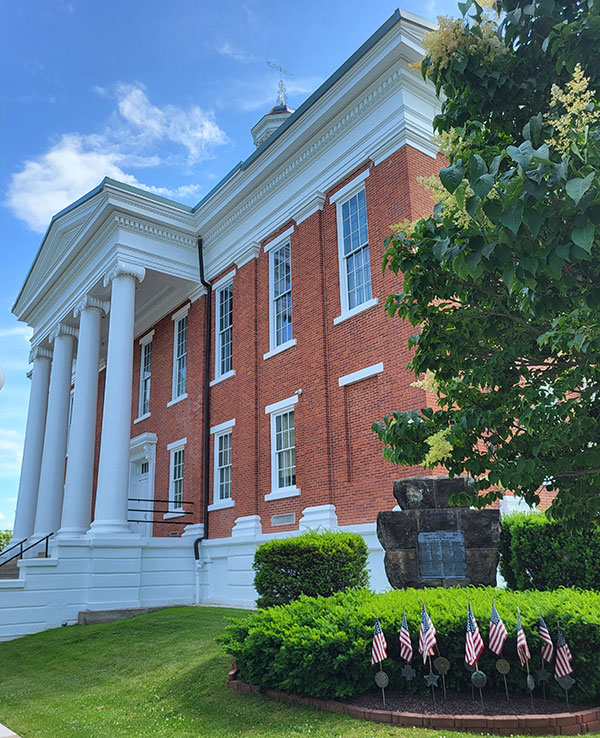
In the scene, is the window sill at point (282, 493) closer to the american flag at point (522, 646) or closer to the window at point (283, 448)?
the window at point (283, 448)

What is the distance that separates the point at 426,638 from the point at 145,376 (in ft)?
66.8

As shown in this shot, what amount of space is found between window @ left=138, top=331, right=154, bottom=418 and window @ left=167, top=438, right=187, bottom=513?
294cm

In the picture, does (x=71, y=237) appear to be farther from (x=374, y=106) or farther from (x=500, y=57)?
(x=500, y=57)

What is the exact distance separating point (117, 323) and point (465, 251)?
1702 centimetres

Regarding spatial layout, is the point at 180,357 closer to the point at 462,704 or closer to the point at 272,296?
the point at 272,296

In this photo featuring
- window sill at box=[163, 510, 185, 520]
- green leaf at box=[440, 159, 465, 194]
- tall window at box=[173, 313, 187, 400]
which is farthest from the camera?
tall window at box=[173, 313, 187, 400]

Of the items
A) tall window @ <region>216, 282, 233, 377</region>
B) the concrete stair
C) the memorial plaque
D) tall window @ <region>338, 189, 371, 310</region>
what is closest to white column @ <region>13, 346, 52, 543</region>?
the concrete stair

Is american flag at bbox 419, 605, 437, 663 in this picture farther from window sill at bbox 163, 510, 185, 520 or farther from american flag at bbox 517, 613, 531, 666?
window sill at bbox 163, 510, 185, 520

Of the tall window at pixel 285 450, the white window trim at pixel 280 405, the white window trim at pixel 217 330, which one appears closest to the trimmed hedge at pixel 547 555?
the tall window at pixel 285 450

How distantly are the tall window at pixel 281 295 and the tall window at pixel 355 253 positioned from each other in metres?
2.34

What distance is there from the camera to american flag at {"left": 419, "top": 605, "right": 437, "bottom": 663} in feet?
20.3

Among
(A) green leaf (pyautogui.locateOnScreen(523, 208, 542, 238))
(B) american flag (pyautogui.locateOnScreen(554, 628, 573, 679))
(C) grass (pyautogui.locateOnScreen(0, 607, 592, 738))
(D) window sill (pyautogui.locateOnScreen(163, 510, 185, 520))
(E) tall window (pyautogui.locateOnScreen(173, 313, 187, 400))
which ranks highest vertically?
(E) tall window (pyautogui.locateOnScreen(173, 313, 187, 400))

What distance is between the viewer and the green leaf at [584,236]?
9.51 ft

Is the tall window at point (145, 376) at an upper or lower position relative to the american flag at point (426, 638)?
upper
